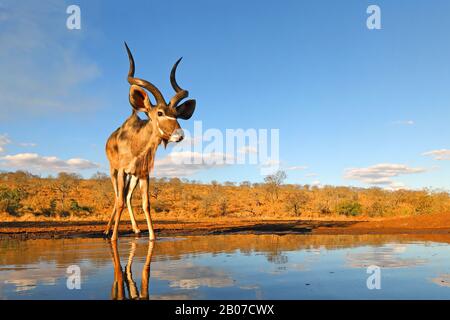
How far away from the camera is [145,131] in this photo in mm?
9742

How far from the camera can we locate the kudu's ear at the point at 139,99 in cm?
955

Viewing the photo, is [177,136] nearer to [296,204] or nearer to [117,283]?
[117,283]

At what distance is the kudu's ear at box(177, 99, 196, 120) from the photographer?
9648 millimetres

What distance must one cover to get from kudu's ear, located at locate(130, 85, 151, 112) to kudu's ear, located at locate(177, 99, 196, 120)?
727 mm

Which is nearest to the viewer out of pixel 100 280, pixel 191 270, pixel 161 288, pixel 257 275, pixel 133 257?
pixel 161 288

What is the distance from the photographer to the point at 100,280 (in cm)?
489

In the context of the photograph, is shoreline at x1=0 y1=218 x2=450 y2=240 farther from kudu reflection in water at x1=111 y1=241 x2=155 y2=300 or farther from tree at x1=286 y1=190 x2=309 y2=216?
tree at x1=286 y1=190 x2=309 y2=216

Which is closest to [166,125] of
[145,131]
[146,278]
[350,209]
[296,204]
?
[145,131]

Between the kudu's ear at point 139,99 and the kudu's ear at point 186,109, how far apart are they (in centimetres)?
73

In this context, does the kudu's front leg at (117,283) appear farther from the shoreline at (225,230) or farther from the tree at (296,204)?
the tree at (296,204)
